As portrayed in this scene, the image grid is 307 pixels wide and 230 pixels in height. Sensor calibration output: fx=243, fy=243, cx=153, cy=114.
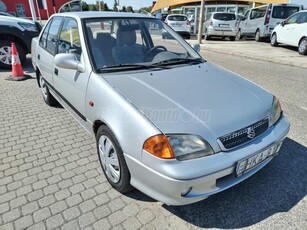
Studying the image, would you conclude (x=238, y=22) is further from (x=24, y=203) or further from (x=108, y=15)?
(x=24, y=203)

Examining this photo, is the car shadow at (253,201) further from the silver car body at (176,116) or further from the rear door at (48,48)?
the rear door at (48,48)

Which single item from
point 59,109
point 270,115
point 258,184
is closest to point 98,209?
point 258,184

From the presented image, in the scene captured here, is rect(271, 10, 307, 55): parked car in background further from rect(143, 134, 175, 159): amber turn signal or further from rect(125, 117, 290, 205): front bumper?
rect(143, 134, 175, 159): amber turn signal

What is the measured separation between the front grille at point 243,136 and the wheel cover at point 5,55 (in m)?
7.39

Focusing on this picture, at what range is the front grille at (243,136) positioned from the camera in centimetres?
192

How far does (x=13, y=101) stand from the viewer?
16.1ft

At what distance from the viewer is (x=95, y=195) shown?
94.7 inches

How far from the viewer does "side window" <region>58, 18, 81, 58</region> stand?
2914 millimetres

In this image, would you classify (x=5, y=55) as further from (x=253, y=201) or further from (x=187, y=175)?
(x=253, y=201)

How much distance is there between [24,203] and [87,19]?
83.8 inches

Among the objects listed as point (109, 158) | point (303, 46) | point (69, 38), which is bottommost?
point (303, 46)

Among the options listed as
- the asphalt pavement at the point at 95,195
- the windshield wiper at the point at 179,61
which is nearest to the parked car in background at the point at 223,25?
the asphalt pavement at the point at 95,195

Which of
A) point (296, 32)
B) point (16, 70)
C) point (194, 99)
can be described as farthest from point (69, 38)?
point (296, 32)

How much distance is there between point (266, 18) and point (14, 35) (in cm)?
1203
